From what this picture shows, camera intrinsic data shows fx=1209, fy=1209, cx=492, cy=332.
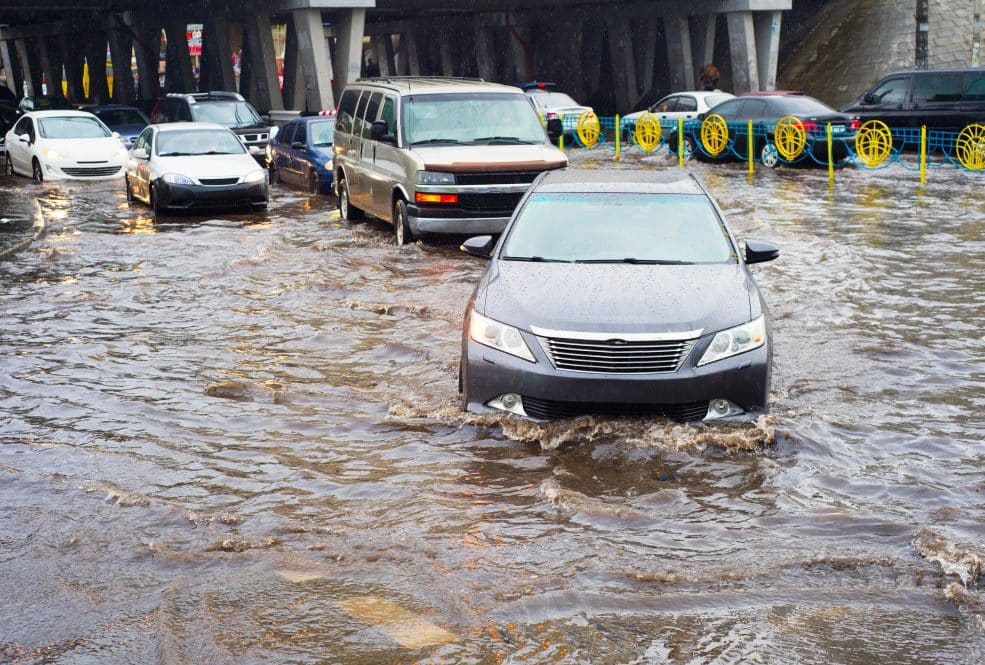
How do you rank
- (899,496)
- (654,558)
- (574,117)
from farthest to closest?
(574,117), (899,496), (654,558)

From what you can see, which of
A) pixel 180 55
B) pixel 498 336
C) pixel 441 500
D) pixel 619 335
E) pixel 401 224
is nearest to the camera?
pixel 441 500

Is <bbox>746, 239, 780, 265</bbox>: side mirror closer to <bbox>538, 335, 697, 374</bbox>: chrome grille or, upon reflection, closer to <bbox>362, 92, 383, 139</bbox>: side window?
<bbox>538, 335, 697, 374</bbox>: chrome grille

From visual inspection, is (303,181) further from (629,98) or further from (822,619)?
(629,98)

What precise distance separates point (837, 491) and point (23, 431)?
4.85m

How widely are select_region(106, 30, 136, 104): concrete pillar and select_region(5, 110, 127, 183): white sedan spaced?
26710 millimetres

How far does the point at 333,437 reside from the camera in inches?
288

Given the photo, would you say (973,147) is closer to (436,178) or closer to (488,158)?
(488,158)

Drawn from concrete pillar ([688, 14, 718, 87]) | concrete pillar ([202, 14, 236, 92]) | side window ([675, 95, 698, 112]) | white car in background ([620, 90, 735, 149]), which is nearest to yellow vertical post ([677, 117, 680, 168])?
white car in background ([620, 90, 735, 149])

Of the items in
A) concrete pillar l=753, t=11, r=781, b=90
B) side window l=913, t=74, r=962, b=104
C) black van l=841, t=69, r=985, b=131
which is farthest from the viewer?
concrete pillar l=753, t=11, r=781, b=90

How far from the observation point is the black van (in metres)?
25.2

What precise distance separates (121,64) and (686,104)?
3102cm

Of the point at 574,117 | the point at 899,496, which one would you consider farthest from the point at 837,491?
the point at 574,117

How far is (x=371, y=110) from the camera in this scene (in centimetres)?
1611

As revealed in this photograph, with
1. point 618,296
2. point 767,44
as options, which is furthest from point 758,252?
point 767,44
